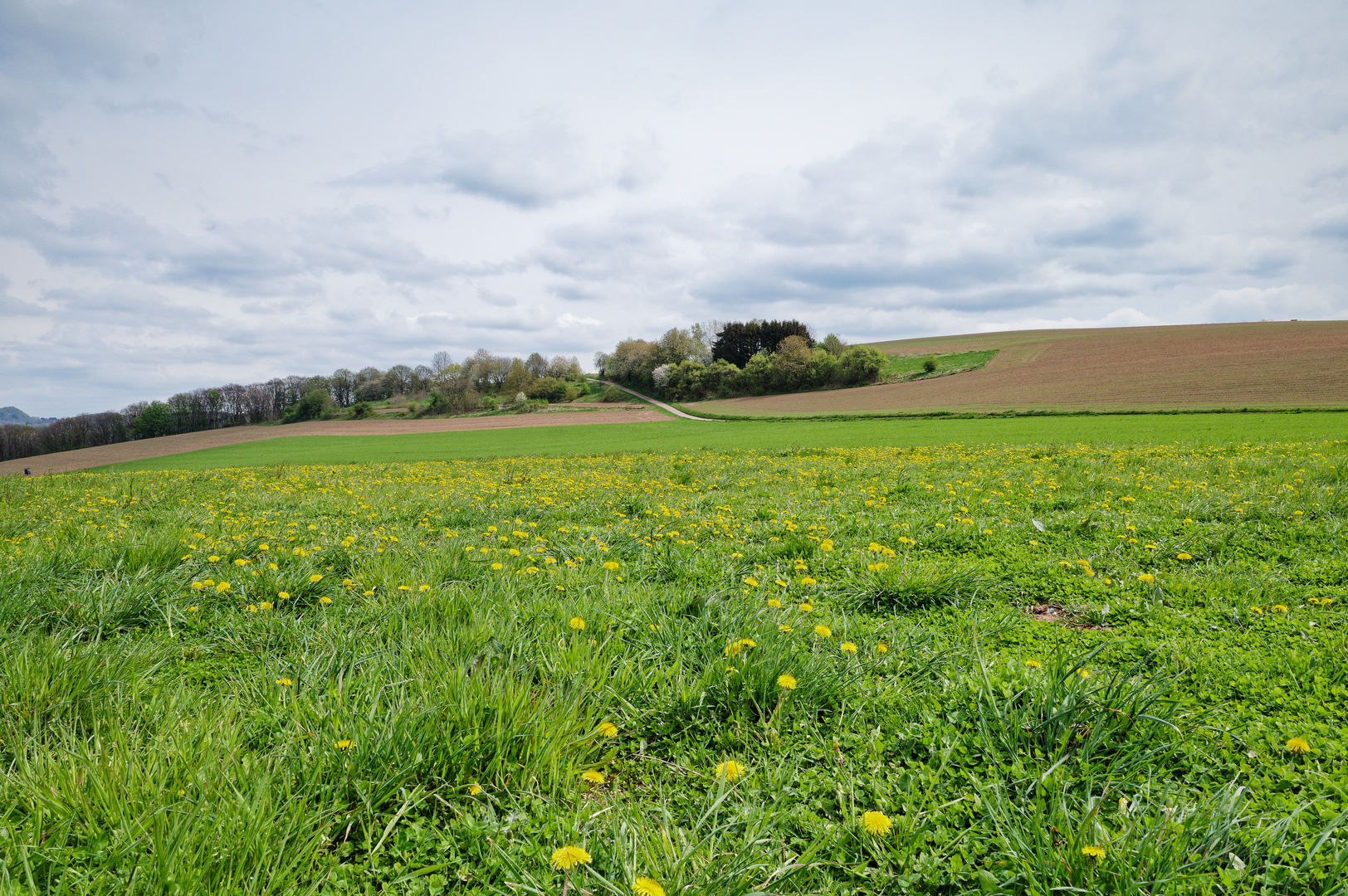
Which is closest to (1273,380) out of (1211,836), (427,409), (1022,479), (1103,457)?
(1103,457)

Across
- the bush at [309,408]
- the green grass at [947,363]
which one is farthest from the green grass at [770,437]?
the bush at [309,408]

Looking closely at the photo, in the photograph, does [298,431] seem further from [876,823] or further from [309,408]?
[876,823]

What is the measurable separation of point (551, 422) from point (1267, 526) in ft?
203

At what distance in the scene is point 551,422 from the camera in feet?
211

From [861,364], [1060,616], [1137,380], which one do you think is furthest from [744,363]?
[1060,616]

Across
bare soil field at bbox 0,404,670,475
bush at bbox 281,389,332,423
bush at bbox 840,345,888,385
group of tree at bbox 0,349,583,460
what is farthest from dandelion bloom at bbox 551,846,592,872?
bush at bbox 281,389,332,423

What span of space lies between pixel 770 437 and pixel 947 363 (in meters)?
67.2

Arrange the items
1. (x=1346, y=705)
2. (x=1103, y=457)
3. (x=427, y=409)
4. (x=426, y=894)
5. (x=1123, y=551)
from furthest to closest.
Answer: (x=427, y=409)
(x=1103, y=457)
(x=1123, y=551)
(x=1346, y=705)
(x=426, y=894)

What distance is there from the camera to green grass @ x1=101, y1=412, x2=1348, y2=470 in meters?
24.8

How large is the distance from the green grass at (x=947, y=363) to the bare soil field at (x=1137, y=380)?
2607 mm

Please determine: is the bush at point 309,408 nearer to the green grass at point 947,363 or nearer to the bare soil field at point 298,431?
the bare soil field at point 298,431

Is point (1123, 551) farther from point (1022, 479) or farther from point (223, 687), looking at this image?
point (223, 687)

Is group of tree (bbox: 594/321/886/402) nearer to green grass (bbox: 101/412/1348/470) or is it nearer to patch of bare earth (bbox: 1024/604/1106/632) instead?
green grass (bbox: 101/412/1348/470)

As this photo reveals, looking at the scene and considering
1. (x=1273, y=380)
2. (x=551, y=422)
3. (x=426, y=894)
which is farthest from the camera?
(x=551, y=422)
